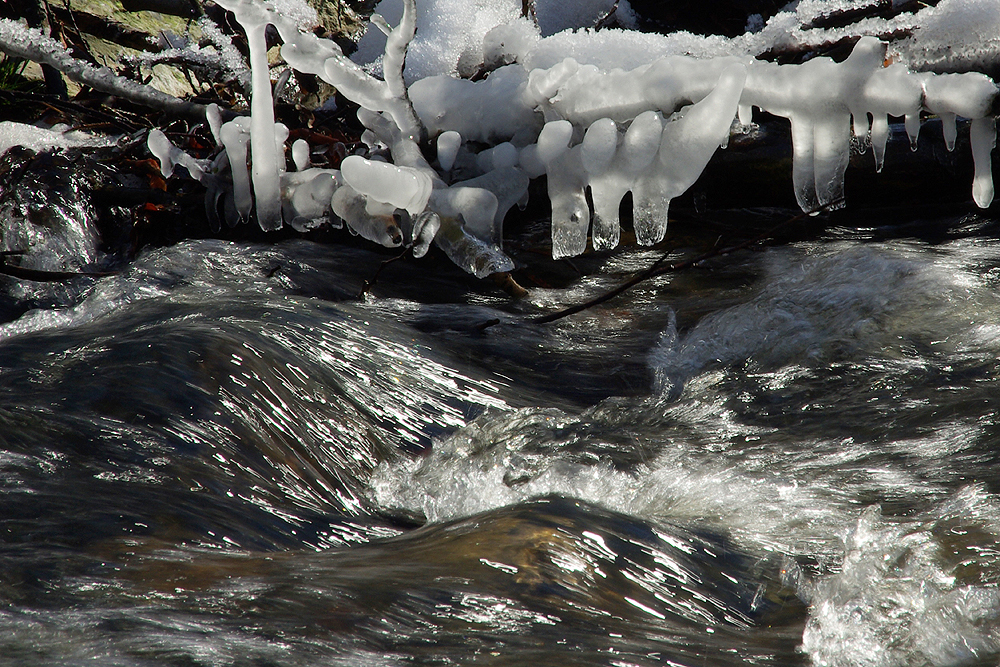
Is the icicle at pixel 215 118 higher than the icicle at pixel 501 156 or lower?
higher

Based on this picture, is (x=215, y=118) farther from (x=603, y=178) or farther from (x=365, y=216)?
(x=603, y=178)

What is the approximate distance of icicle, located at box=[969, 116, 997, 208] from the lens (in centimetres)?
336

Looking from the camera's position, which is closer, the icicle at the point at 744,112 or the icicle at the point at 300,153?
the icicle at the point at 744,112

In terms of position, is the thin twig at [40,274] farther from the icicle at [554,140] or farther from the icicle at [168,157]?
the icicle at [554,140]

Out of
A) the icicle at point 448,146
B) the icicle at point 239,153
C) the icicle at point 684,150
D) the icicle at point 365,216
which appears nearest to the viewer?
the icicle at point 684,150

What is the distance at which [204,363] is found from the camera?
2.48 m

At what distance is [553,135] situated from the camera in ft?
12.2

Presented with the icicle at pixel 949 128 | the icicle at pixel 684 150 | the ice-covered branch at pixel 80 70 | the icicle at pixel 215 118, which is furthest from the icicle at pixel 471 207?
the ice-covered branch at pixel 80 70

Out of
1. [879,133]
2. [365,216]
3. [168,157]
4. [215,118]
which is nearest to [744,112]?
[879,133]

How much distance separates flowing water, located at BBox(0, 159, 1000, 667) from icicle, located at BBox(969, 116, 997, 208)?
13.4 inches

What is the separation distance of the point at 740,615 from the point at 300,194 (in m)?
3.38

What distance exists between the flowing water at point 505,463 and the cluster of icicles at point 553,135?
0.37 meters

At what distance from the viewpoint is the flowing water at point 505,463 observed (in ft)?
4.37

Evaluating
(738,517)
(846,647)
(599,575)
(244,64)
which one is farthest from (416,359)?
(244,64)
